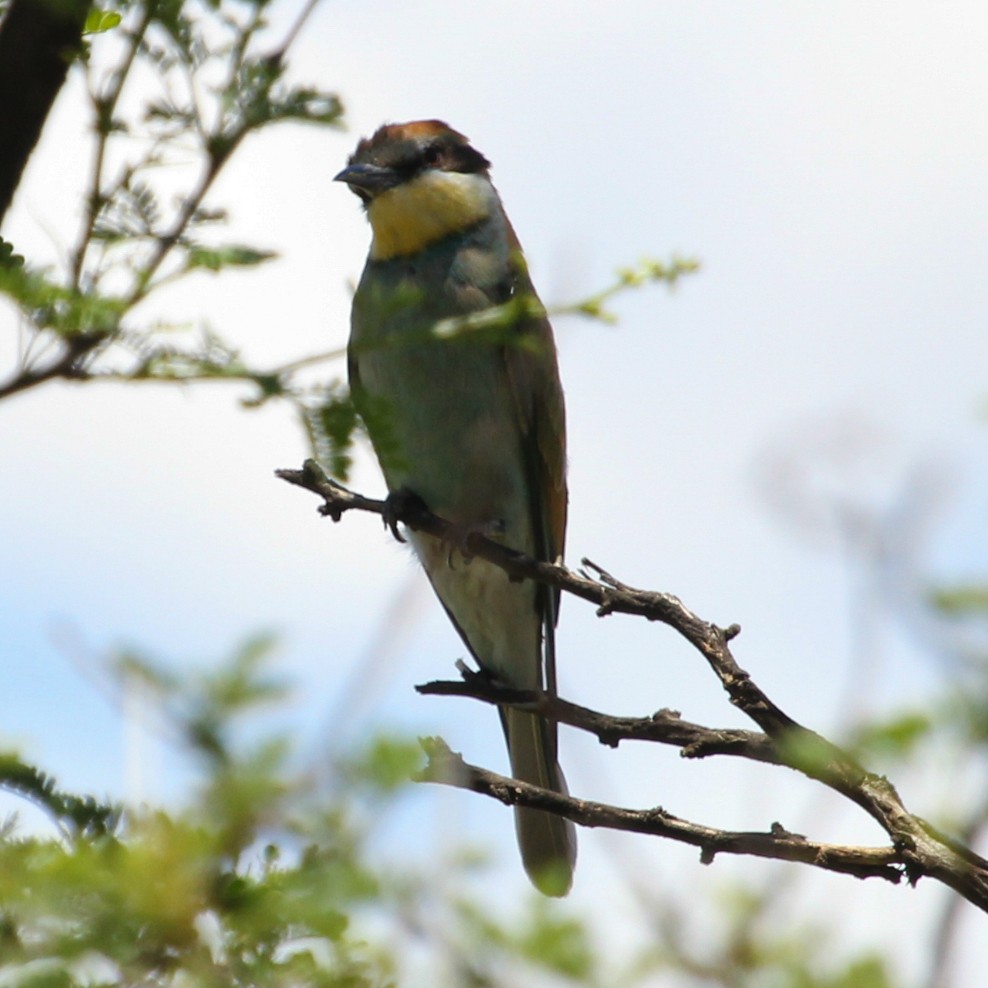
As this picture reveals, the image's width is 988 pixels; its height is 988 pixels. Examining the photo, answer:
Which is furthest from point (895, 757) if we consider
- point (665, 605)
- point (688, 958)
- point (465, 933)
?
point (665, 605)

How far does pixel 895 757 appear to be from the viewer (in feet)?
6.57

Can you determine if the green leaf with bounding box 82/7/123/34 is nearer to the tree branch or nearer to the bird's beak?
the tree branch

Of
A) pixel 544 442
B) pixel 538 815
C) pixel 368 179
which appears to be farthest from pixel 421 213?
pixel 538 815

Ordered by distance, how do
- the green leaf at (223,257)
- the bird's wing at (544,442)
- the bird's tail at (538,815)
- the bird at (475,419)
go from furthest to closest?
the bird's wing at (544,442) → the bird at (475,419) → the bird's tail at (538,815) → the green leaf at (223,257)

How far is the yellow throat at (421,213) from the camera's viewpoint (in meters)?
5.68

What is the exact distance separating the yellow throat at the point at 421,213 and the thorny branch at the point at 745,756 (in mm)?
2759

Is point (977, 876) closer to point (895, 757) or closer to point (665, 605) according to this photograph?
point (895, 757)

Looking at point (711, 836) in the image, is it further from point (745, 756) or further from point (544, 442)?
point (544, 442)

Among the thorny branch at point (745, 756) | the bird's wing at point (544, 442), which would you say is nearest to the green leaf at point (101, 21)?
the thorny branch at point (745, 756)

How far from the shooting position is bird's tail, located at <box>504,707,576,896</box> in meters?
4.99

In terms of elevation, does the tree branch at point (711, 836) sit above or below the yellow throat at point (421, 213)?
below

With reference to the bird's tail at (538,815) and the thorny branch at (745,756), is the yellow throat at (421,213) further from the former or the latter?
the thorny branch at (745,756)

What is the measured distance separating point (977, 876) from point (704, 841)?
0.46 m

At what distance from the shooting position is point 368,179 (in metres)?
5.89
